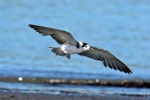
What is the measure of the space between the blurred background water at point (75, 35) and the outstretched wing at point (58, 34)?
4069 mm

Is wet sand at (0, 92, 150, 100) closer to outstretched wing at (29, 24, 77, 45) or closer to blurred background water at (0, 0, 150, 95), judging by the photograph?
outstretched wing at (29, 24, 77, 45)

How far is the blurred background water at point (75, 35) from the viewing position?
18016 millimetres

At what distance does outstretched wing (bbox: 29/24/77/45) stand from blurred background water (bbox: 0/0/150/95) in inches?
160

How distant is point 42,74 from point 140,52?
15.8 feet

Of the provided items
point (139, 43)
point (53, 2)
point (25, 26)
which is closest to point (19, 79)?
point (139, 43)

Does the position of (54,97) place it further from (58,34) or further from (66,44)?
(58,34)

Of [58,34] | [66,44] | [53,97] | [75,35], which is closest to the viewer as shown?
[58,34]

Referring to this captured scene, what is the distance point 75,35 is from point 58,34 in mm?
11107

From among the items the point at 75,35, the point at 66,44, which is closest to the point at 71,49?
the point at 66,44

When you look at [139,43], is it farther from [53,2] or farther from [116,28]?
[53,2]

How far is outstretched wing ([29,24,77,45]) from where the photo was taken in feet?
41.4

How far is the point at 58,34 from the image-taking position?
12.8 meters

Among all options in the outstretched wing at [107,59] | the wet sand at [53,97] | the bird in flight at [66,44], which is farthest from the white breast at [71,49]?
the wet sand at [53,97]

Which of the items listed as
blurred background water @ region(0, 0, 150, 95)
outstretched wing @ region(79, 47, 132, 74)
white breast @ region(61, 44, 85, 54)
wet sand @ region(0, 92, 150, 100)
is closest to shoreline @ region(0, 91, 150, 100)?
wet sand @ region(0, 92, 150, 100)
